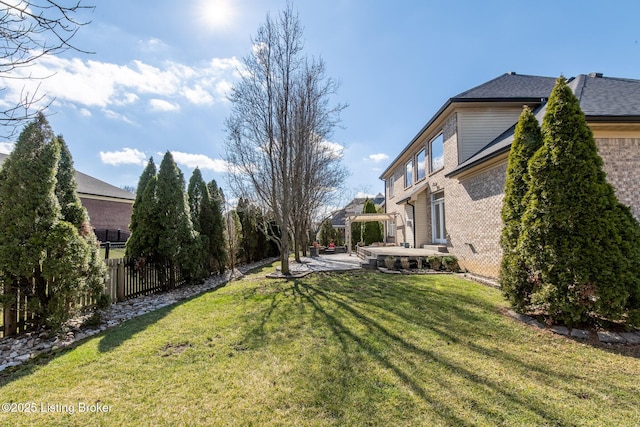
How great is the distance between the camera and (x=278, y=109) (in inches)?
400

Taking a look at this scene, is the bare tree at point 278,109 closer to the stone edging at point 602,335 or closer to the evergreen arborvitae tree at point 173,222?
the evergreen arborvitae tree at point 173,222

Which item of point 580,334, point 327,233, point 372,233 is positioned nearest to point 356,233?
point 372,233

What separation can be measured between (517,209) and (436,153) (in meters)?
8.55

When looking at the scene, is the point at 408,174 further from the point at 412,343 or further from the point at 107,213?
the point at 107,213

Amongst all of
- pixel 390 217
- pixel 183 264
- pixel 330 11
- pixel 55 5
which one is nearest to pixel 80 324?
pixel 183 264

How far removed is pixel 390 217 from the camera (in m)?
20.1

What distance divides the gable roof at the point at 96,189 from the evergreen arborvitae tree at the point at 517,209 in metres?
27.3

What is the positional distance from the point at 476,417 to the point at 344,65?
11853mm

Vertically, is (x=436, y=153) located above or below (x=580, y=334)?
above

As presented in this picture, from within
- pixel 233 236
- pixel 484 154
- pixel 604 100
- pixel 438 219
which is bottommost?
pixel 233 236

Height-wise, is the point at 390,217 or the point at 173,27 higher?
the point at 173,27

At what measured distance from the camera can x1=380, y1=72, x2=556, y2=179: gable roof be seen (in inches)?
417

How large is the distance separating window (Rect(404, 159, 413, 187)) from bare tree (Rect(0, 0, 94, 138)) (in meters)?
16.8

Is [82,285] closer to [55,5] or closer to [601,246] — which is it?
[55,5]
